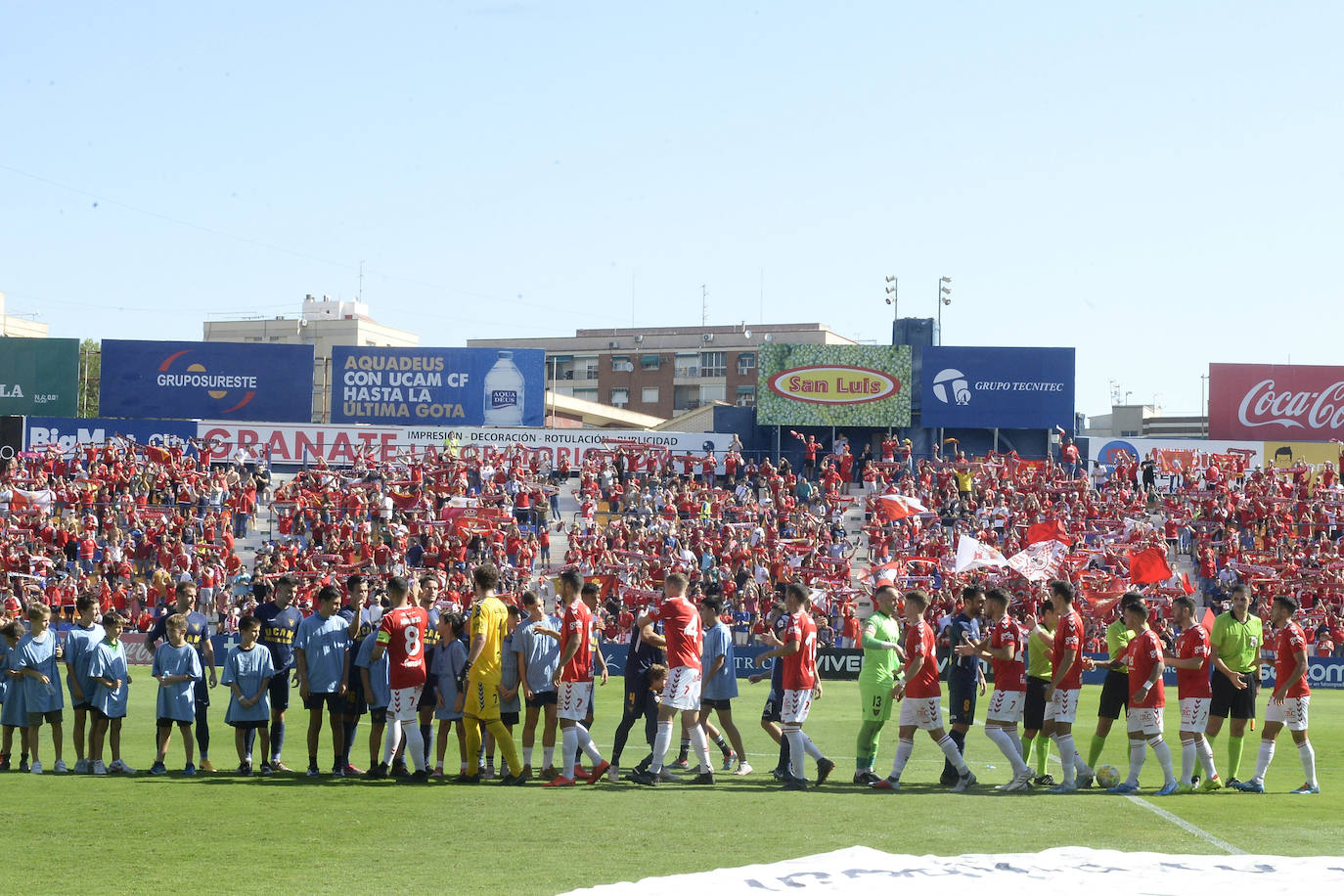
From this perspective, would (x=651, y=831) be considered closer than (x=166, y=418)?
Yes

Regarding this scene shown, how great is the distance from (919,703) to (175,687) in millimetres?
7191

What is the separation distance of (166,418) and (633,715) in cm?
3921

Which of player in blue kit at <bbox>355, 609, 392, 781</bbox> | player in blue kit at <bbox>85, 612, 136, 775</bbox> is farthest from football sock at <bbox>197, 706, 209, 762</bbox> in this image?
player in blue kit at <bbox>355, 609, 392, 781</bbox>

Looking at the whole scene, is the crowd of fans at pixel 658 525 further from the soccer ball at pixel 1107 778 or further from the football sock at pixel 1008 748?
the football sock at pixel 1008 748

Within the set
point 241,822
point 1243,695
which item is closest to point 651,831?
point 241,822

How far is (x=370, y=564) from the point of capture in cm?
3488

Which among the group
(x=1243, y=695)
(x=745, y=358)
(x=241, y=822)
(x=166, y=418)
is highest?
(x=745, y=358)

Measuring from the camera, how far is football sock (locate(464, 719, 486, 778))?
1245cm

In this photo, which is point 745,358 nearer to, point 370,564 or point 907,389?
point 907,389

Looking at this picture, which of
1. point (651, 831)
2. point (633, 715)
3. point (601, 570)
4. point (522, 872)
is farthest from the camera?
point (601, 570)

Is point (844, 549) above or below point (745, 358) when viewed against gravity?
below

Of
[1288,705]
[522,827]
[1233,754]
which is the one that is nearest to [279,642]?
[522,827]

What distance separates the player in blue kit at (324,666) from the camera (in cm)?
1306

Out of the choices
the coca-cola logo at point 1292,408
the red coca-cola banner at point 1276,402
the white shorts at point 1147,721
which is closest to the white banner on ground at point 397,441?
the red coca-cola banner at point 1276,402
